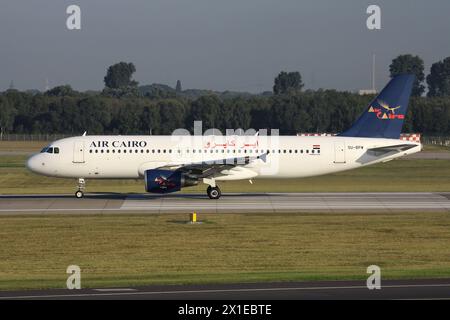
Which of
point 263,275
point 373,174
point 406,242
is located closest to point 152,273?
point 263,275

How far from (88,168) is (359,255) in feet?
73.7

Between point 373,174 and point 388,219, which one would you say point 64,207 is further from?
point 373,174

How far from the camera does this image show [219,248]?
32.8 metres

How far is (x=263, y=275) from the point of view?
26.5 meters

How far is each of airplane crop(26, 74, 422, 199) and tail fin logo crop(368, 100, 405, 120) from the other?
0.68m

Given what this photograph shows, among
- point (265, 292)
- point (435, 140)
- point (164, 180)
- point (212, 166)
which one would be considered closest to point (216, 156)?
point (212, 166)

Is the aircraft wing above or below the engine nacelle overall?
above

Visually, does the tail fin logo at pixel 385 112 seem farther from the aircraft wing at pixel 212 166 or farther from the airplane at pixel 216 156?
the aircraft wing at pixel 212 166

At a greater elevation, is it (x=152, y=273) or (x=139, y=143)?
(x=139, y=143)

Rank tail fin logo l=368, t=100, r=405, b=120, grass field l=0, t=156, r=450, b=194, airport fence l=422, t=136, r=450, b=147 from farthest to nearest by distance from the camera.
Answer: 1. airport fence l=422, t=136, r=450, b=147
2. grass field l=0, t=156, r=450, b=194
3. tail fin logo l=368, t=100, r=405, b=120

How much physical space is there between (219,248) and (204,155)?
17.1 metres

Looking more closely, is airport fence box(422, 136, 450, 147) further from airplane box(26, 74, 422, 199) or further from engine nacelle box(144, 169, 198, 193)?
engine nacelle box(144, 169, 198, 193)

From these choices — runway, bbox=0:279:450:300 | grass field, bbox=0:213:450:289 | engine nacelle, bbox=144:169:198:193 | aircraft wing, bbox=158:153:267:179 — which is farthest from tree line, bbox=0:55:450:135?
runway, bbox=0:279:450:300

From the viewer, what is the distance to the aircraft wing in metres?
47.7
